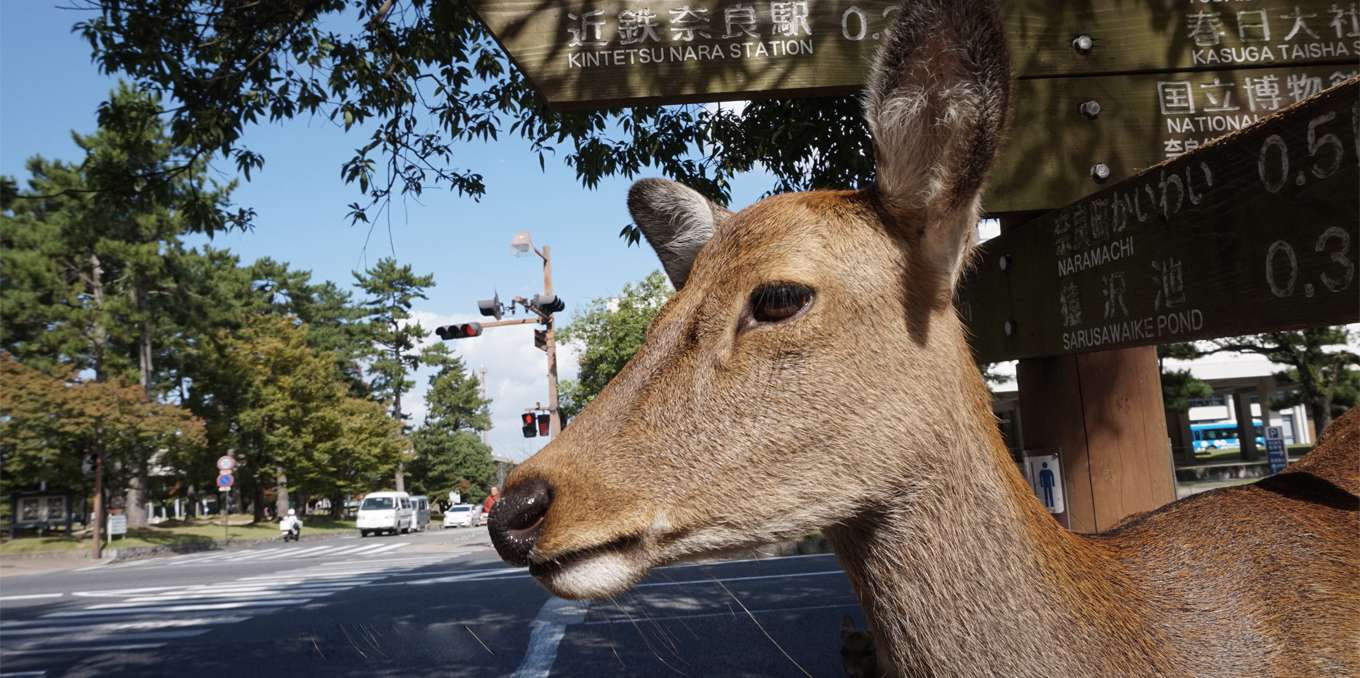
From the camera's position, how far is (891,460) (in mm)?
1542

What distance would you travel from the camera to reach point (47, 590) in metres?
15.7

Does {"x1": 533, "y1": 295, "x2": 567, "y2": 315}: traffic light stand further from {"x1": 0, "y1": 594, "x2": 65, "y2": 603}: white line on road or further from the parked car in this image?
the parked car

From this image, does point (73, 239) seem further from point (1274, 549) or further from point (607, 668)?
point (1274, 549)

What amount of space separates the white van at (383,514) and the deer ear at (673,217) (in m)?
38.1

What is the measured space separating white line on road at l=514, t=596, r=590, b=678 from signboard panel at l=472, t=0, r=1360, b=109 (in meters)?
3.99

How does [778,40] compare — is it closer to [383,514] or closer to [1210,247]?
[1210,247]

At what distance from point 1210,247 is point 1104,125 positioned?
0.94 meters

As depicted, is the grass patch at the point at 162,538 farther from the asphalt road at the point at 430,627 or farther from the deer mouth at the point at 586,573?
the deer mouth at the point at 586,573

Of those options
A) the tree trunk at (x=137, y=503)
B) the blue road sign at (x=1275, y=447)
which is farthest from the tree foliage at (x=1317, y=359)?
the tree trunk at (x=137, y=503)

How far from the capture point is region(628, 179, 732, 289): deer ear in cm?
229

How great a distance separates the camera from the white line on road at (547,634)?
6555 mm

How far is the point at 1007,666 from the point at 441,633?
321 inches

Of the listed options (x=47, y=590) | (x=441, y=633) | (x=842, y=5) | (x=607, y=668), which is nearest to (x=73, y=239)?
(x=47, y=590)

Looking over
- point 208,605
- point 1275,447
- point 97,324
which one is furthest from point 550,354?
point 97,324
